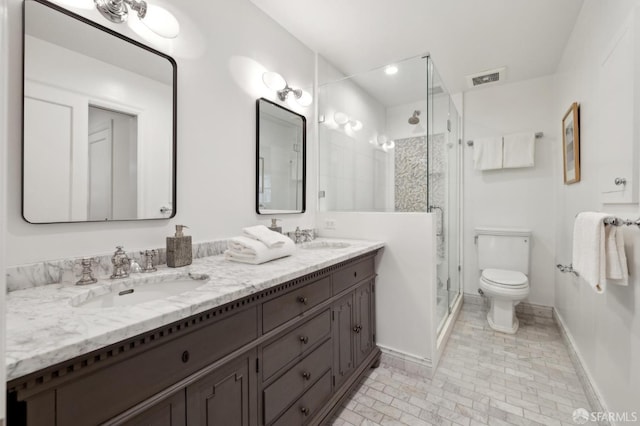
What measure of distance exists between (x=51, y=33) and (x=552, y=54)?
3.48 metres

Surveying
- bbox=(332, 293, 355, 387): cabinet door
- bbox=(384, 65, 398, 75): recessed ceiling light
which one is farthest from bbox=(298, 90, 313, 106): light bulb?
bbox=(332, 293, 355, 387): cabinet door

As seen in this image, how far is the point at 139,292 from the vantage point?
3.63ft

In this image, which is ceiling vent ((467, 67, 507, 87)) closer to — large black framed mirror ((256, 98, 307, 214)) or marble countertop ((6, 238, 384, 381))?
large black framed mirror ((256, 98, 307, 214))

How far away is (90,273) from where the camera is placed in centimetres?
105

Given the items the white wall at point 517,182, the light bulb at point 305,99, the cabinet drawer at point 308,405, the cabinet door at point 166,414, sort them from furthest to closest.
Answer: the white wall at point 517,182
the light bulb at point 305,99
the cabinet drawer at point 308,405
the cabinet door at point 166,414

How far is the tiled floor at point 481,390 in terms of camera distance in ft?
5.16

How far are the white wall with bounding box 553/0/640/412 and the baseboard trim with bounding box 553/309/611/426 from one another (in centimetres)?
4

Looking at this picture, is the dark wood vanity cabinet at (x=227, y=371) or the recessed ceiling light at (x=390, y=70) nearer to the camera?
the dark wood vanity cabinet at (x=227, y=371)

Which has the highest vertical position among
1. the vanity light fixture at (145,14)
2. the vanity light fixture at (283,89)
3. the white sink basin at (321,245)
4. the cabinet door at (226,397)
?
the vanity light fixture at (283,89)

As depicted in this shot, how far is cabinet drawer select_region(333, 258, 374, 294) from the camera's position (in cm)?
159

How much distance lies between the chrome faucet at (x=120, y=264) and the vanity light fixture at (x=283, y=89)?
1.37 metres

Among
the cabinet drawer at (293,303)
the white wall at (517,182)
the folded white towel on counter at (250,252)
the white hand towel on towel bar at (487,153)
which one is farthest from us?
the white hand towel on towel bar at (487,153)

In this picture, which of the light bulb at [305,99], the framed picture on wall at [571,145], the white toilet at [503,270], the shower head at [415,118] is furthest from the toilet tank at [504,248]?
the light bulb at [305,99]

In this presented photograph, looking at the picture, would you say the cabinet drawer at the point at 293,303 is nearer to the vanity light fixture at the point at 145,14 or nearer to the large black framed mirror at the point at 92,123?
the large black framed mirror at the point at 92,123
